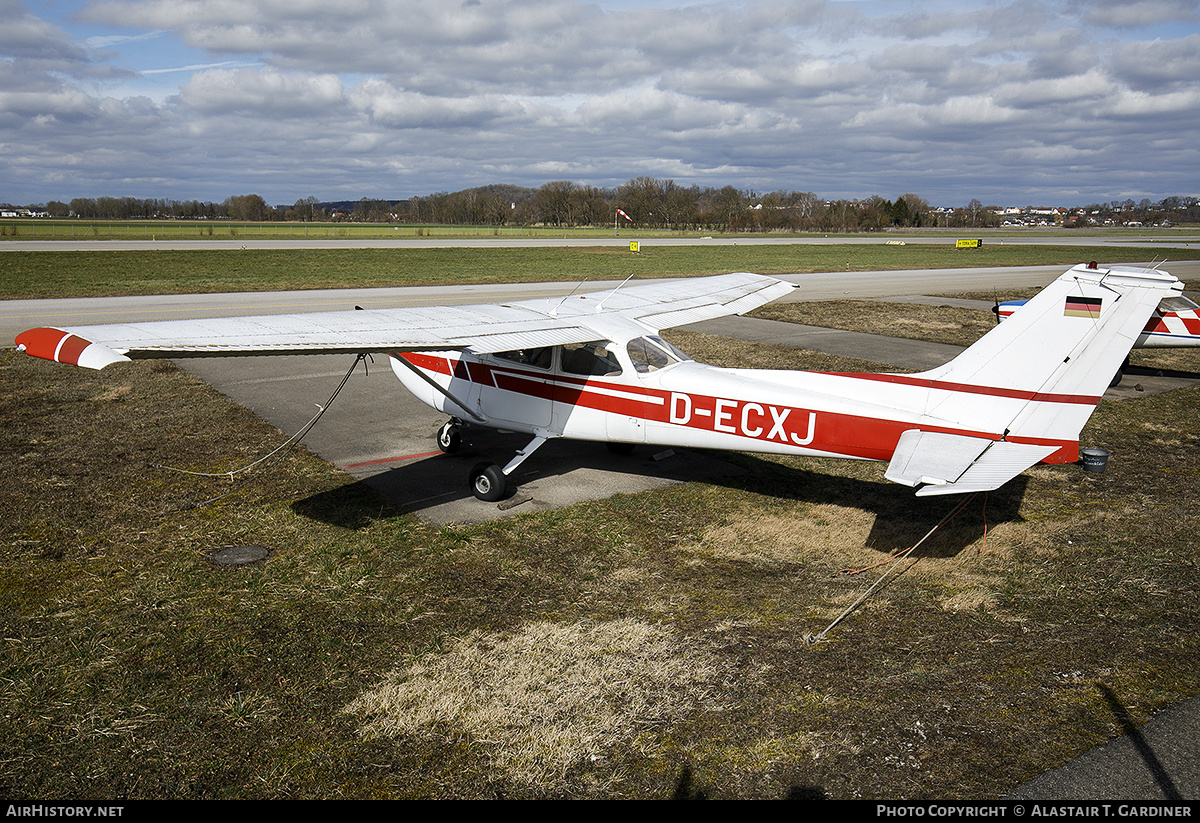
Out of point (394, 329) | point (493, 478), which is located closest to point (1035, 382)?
point (493, 478)

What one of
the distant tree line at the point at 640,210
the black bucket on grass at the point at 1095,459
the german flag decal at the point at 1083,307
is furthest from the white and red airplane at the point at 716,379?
the distant tree line at the point at 640,210

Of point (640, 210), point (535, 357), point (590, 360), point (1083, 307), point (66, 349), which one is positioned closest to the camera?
point (66, 349)

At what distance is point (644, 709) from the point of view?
17.7 feet

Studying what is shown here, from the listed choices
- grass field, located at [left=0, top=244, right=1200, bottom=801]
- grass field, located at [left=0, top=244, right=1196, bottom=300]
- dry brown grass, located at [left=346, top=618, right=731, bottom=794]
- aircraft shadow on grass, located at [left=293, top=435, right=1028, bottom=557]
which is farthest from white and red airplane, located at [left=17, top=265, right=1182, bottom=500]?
grass field, located at [left=0, top=244, right=1196, bottom=300]

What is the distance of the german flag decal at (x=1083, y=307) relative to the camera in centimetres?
686

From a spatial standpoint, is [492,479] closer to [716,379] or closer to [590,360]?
[590,360]

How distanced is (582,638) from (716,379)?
3604 mm

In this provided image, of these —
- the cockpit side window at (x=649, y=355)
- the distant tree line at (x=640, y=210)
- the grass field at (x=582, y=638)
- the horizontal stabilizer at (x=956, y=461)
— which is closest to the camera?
the grass field at (x=582, y=638)

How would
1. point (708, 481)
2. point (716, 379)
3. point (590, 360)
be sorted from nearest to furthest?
point (716, 379) < point (590, 360) < point (708, 481)

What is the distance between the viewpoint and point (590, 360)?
30.7ft

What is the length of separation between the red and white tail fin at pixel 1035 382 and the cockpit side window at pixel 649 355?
9.84 ft

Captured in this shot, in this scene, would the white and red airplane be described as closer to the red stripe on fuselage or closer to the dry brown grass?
the red stripe on fuselage

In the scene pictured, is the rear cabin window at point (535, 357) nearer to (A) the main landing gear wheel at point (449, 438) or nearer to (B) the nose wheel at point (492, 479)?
(B) the nose wheel at point (492, 479)

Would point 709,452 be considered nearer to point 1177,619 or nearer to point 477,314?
point 477,314
